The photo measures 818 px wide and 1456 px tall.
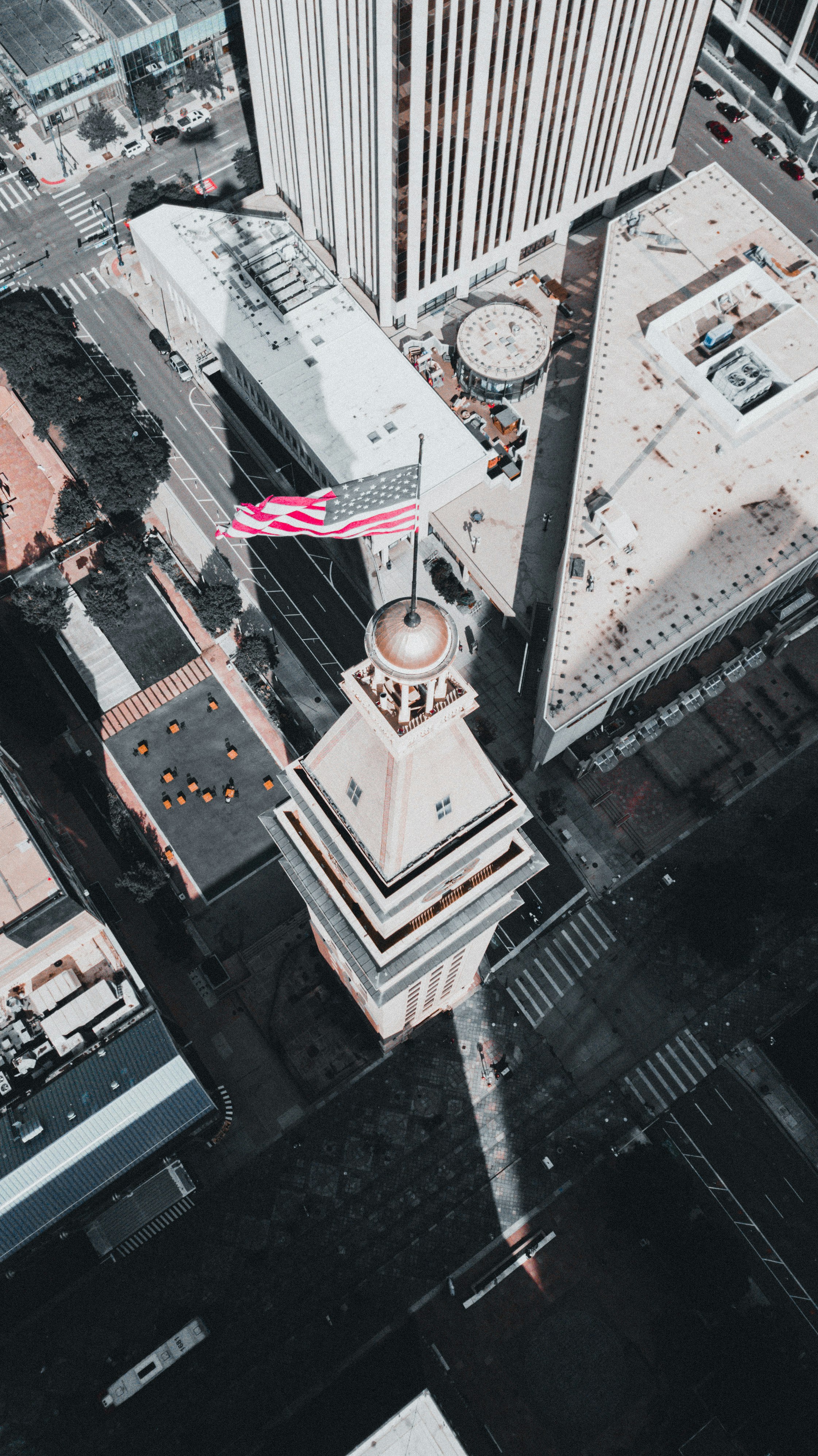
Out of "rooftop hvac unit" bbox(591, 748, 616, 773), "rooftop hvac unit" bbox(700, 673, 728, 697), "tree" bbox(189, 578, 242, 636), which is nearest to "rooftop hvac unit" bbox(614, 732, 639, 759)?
"rooftop hvac unit" bbox(591, 748, 616, 773)

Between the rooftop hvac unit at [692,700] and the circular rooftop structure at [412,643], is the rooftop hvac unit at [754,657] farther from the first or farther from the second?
the circular rooftop structure at [412,643]

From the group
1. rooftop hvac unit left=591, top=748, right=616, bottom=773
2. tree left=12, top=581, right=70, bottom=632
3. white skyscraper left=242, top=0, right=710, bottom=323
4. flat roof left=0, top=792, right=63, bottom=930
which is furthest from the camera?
tree left=12, top=581, right=70, bottom=632

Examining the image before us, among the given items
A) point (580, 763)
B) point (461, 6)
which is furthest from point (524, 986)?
point (461, 6)

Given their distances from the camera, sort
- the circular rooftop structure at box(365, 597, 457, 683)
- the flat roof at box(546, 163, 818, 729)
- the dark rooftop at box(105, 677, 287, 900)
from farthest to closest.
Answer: the dark rooftop at box(105, 677, 287, 900), the flat roof at box(546, 163, 818, 729), the circular rooftop structure at box(365, 597, 457, 683)

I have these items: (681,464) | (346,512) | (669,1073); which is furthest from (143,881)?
(681,464)

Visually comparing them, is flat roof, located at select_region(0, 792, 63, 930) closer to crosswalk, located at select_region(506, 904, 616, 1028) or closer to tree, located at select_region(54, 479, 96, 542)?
tree, located at select_region(54, 479, 96, 542)

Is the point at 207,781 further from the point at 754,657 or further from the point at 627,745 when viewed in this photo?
the point at 754,657

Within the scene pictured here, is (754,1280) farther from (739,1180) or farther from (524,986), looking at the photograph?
(524,986)
